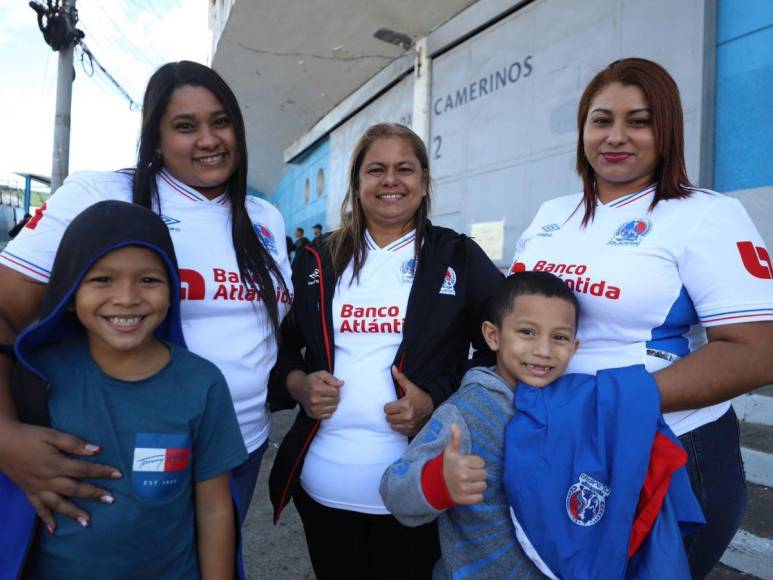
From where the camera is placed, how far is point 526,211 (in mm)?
7434

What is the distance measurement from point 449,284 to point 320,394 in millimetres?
581

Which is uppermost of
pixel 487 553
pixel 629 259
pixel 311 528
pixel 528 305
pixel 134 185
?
pixel 134 185

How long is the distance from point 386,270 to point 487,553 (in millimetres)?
967

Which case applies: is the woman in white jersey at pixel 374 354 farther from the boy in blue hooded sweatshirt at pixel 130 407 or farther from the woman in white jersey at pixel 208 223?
the boy in blue hooded sweatshirt at pixel 130 407

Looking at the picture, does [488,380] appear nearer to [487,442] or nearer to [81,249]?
[487,442]

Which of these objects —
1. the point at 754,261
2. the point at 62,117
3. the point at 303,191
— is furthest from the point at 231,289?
the point at 303,191

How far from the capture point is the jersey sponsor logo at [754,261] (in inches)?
54.3

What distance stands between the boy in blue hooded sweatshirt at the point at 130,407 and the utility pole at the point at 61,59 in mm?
10673

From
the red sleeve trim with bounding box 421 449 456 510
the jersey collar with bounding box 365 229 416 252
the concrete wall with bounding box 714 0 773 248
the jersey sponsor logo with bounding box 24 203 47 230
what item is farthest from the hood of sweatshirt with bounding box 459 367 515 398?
the concrete wall with bounding box 714 0 773 248

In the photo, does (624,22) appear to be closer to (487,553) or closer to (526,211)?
(526,211)

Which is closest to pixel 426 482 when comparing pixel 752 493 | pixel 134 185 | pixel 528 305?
pixel 528 305

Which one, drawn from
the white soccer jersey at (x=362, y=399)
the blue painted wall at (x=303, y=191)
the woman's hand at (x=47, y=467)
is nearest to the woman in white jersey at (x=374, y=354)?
the white soccer jersey at (x=362, y=399)

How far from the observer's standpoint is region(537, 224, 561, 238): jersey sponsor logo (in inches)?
69.3

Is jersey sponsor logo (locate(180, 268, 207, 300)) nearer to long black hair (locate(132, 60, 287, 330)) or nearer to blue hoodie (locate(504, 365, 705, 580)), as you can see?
long black hair (locate(132, 60, 287, 330))
